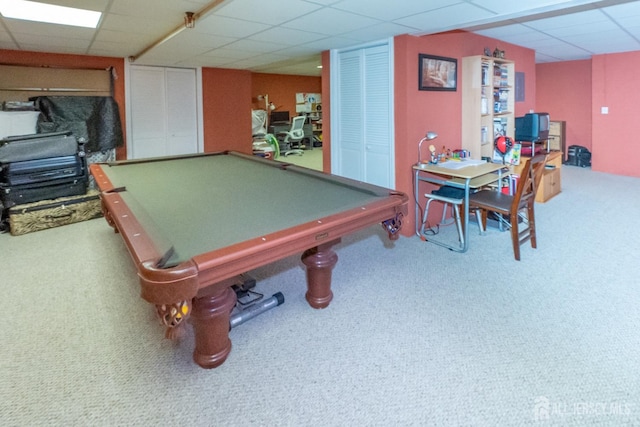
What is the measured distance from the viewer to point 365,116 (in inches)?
163

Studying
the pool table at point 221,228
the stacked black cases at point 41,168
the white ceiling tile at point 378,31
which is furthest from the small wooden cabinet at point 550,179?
the stacked black cases at point 41,168

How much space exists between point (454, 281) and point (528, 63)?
430 centimetres

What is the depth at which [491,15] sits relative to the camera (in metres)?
2.88

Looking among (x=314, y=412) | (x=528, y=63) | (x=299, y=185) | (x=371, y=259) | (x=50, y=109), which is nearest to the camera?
(x=314, y=412)

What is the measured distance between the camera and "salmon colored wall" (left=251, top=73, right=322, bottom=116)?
9.92 m

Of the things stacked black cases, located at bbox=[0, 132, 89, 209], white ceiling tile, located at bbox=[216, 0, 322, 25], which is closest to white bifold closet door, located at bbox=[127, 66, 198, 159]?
stacked black cases, located at bbox=[0, 132, 89, 209]

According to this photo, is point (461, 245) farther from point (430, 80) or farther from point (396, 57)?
point (396, 57)

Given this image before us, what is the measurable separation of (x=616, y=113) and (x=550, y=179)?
104 inches

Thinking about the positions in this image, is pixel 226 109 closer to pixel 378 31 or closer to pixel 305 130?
pixel 378 31

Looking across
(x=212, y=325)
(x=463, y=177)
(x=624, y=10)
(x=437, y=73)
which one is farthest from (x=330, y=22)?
(x=624, y=10)

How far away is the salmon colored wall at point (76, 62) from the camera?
15.0 feet

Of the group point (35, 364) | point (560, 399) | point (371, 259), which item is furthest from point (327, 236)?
point (35, 364)

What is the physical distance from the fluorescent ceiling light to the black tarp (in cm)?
190

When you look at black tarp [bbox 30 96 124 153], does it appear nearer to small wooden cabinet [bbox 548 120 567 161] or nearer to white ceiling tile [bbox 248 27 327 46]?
white ceiling tile [bbox 248 27 327 46]
